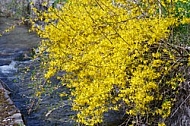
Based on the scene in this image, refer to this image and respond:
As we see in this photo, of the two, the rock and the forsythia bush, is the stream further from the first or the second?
the forsythia bush

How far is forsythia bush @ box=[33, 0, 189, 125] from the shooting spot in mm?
4359

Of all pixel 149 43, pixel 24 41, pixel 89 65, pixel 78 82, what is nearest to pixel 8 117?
pixel 78 82

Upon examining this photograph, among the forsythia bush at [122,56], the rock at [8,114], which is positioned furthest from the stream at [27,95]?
the forsythia bush at [122,56]

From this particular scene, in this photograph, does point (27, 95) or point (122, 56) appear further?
point (27, 95)

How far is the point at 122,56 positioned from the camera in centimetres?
434

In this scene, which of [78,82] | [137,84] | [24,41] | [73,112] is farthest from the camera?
[24,41]

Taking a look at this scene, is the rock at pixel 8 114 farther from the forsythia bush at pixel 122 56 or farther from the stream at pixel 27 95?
the forsythia bush at pixel 122 56

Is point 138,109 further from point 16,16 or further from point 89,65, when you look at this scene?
point 16,16

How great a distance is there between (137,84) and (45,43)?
184 cm

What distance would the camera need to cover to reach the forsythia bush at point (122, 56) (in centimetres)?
436

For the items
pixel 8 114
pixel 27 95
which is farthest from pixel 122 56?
pixel 27 95

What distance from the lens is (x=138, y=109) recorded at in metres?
4.52

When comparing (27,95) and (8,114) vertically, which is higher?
(8,114)

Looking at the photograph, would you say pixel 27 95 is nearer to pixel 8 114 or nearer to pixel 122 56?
pixel 8 114
